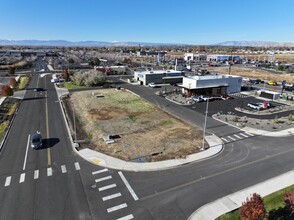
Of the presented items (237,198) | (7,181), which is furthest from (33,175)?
(237,198)

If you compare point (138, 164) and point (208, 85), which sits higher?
point (208, 85)

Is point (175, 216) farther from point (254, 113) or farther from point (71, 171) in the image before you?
point (254, 113)

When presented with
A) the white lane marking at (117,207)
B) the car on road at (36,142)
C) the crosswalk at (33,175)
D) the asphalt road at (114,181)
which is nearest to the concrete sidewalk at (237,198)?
the asphalt road at (114,181)

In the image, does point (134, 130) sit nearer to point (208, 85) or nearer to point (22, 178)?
point (22, 178)

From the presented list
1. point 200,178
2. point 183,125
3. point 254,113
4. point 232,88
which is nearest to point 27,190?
point 200,178

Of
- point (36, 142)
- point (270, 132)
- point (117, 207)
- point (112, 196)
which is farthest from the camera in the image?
point (270, 132)

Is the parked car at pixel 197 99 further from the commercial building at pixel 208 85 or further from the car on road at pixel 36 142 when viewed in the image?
the car on road at pixel 36 142
